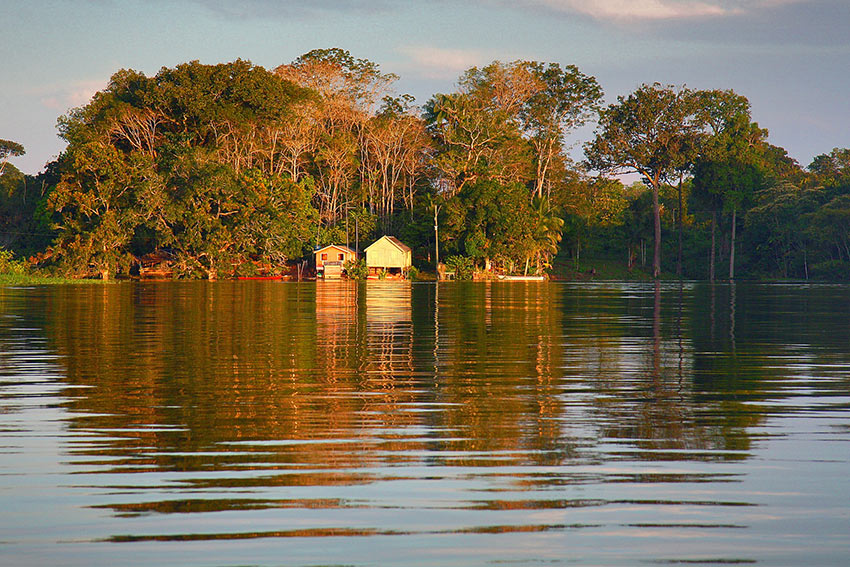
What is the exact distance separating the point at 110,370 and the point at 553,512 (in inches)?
337

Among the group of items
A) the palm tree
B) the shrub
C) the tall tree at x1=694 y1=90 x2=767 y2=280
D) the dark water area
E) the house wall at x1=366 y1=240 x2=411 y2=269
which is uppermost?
the tall tree at x1=694 y1=90 x2=767 y2=280

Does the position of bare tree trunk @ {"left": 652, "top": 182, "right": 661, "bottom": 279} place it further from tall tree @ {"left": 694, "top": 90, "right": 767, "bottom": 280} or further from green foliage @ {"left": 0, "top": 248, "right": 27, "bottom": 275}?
green foliage @ {"left": 0, "top": 248, "right": 27, "bottom": 275}

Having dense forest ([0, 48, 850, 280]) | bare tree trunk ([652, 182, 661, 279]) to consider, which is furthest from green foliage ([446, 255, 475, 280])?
bare tree trunk ([652, 182, 661, 279])

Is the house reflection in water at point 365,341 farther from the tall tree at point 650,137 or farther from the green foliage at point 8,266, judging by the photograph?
the tall tree at point 650,137

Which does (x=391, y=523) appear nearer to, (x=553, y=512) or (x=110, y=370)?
(x=553, y=512)

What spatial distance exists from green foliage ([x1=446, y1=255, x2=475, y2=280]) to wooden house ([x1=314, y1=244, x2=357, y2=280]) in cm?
897

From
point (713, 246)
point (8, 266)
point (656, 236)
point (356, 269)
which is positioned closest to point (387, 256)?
point (356, 269)

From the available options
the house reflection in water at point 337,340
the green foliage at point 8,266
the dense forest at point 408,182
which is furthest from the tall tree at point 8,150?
the house reflection in water at point 337,340

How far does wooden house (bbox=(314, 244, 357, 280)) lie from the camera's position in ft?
271

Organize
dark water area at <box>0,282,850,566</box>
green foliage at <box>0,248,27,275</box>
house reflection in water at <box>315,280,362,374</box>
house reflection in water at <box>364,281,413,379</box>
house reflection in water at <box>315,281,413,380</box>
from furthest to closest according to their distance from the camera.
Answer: green foliage at <box>0,248,27,275</box>, house reflection in water at <box>315,280,362,374</box>, house reflection in water at <box>315,281,413,380</box>, house reflection in water at <box>364,281,413,379</box>, dark water area at <box>0,282,850,566</box>

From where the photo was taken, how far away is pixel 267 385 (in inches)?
416

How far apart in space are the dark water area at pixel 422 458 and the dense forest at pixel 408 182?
61994 millimetres

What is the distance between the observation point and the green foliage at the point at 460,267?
81500 millimetres

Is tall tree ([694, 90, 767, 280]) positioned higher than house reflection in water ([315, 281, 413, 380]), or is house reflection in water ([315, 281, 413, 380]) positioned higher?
tall tree ([694, 90, 767, 280])
